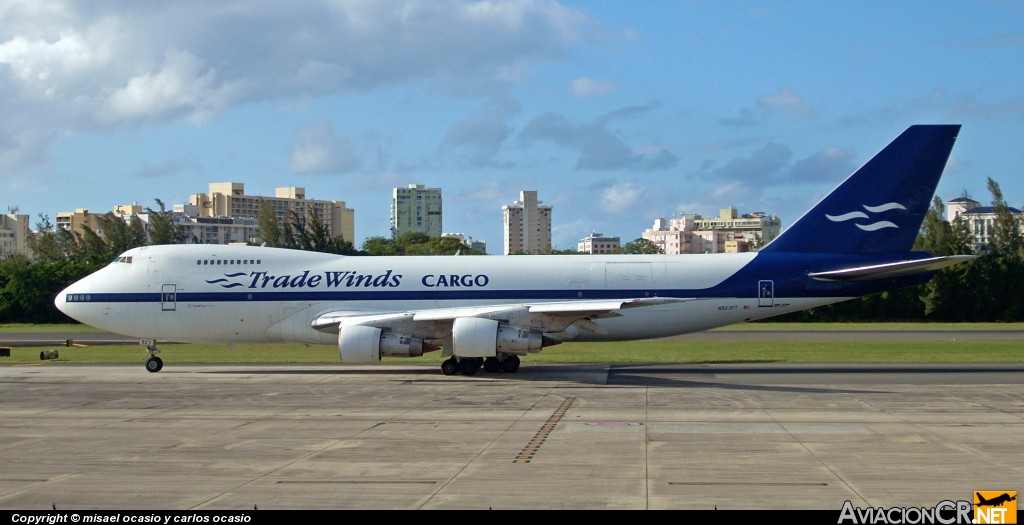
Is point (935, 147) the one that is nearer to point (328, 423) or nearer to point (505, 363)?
point (505, 363)

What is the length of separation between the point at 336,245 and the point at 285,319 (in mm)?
61342

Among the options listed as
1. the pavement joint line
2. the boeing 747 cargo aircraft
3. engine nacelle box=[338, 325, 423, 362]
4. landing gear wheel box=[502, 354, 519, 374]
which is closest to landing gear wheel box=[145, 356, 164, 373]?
the boeing 747 cargo aircraft

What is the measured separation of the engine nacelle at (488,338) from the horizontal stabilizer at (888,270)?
9.33 meters

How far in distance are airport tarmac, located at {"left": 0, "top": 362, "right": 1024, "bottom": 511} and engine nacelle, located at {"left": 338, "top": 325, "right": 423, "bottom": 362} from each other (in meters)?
0.73

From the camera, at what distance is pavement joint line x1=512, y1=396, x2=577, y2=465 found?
14961 millimetres

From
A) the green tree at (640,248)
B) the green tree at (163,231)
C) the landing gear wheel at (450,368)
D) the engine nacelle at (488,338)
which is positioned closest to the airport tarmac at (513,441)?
the engine nacelle at (488,338)

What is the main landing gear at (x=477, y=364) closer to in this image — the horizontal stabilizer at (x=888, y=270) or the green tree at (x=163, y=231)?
the horizontal stabilizer at (x=888, y=270)

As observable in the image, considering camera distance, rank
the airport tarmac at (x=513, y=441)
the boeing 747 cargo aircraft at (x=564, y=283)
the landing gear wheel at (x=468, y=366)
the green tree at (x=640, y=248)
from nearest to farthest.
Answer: the airport tarmac at (x=513, y=441)
the landing gear wheel at (x=468, y=366)
the boeing 747 cargo aircraft at (x=564, y=283)
the green tree at (x=640, y=248)

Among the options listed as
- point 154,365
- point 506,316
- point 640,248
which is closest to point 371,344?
point 506,316

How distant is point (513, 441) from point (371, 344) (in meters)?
13.0

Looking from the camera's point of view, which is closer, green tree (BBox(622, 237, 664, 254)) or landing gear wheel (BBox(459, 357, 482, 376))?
landing gear wheel (BBox(459, 357, 482, 376))

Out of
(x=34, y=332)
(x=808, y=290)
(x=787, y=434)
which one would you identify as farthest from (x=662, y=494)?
(x=34, y=332)

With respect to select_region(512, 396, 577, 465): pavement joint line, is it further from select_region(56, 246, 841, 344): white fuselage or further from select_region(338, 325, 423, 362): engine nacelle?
select_region(56, 246, 841, 344): white fuselage

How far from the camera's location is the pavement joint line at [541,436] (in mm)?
14961
